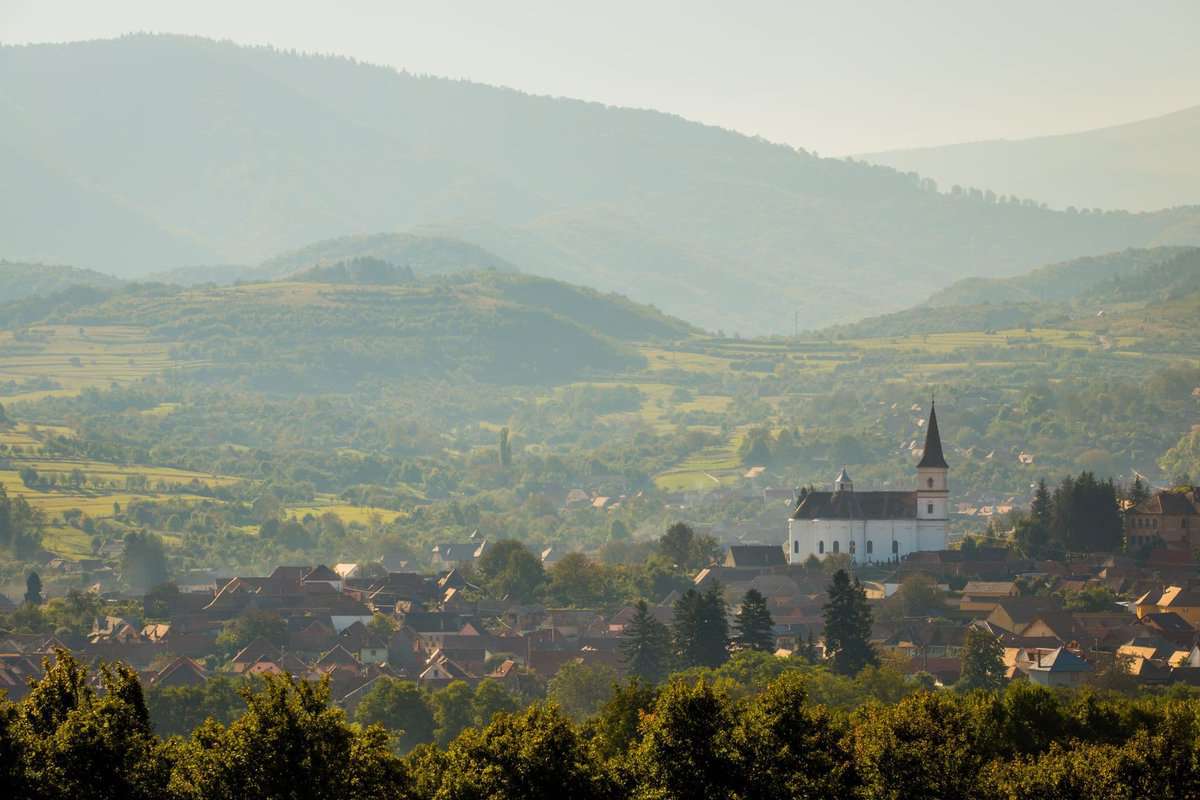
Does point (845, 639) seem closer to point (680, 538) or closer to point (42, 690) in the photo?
point (680, 538)

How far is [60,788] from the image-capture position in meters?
47.5

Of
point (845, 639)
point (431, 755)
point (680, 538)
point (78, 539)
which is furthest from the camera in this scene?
point (78, 539)

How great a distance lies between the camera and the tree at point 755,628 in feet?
366

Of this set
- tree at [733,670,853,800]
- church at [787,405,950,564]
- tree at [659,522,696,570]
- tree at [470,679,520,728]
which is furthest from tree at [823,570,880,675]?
tree at [733,670,853,800]

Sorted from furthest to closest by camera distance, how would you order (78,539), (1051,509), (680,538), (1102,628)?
(78,539), (680,538), (1051,509), (1102,628)

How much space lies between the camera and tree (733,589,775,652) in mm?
111625

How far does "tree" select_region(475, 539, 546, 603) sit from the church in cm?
1564

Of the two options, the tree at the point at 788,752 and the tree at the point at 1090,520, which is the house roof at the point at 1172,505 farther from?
the tree at the point at 788,752

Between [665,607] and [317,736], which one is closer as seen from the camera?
[317,736]

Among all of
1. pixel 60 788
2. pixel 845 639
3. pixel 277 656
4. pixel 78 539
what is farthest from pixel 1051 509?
pixel 60 788

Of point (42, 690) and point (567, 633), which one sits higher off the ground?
point (42, 690)

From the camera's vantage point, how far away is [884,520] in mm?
145500

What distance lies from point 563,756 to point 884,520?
310 ft

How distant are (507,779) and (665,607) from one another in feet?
277
